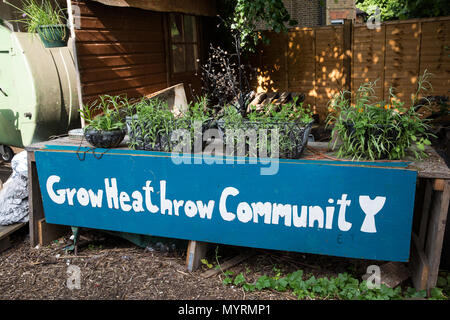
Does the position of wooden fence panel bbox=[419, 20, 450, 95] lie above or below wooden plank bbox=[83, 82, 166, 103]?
above

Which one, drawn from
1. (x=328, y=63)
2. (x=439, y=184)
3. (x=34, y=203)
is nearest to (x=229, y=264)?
(x=439, y=184)

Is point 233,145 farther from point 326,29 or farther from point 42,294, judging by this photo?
point 326,29

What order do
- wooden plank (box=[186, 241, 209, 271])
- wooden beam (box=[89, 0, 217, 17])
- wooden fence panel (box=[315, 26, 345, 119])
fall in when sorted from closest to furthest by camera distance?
wooden plank (box=[186, 241, 209, 271]), wooden beam (box=[89, 0, 217, 17]), wooden fence panel (box=[315, 26, 345, 119])

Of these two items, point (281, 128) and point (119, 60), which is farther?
point (119, 60)

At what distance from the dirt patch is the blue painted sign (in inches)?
12.3

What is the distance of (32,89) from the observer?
4.96 meters

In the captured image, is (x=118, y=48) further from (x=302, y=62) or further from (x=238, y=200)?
(x=302, y=62)

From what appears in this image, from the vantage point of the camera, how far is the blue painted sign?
9.47 ft

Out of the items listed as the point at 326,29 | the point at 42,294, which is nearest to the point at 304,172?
the point at 42,294

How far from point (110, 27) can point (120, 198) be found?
2494mm

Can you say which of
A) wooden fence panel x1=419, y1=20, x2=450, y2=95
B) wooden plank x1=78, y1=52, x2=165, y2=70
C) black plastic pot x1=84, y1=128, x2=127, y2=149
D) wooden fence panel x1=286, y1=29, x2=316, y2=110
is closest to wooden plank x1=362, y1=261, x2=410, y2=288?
black plastic pot x1=84, y1=128, x2=127, y2=149

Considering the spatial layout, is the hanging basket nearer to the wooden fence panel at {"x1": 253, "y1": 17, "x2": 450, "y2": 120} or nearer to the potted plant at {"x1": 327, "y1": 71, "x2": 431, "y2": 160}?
the potted plant at {"x1": 327, "y1": 71, "x2": 431, "y2": 160}

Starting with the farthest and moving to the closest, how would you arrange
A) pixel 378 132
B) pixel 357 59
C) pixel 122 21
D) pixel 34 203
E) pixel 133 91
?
pixel 357 59 < pixel 133 91 < pixel 122 21 < pixel 34 203 < pixel 378 132

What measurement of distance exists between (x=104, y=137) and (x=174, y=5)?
336cm
